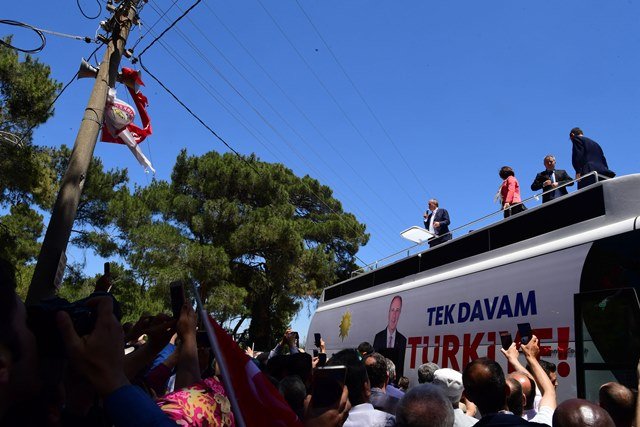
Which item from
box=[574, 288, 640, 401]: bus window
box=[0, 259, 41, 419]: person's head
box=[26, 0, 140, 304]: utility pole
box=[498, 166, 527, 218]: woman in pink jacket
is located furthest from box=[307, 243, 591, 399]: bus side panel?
box=[0, 259, 41, 419]: person's head

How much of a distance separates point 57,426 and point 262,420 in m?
0.52

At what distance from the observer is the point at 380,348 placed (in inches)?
367

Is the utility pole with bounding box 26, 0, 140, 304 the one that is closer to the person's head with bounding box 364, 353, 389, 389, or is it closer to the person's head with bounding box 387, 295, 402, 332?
the person's head with bounding box 364, 353, 389, 389

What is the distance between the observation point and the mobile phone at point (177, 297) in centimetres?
194

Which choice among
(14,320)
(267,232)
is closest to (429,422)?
(14,320)

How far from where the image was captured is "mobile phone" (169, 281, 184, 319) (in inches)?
76.4

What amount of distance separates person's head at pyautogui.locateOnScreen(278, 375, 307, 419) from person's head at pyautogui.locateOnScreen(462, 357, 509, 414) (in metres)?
0.92

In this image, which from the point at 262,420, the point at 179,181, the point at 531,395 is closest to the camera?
the point at 262,420

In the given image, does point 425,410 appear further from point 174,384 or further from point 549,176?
point 549,176

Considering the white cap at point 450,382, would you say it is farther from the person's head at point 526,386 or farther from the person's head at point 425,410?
the person's head at point 425,410

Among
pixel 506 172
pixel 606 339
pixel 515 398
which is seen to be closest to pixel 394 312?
pixel 506 172

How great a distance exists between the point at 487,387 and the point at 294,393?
106cm

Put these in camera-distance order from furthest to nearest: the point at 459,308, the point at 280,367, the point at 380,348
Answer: the point at 380,348 → the point at 459,308 → the point at 280,367

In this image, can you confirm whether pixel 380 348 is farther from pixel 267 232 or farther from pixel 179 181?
pixel 179 181
